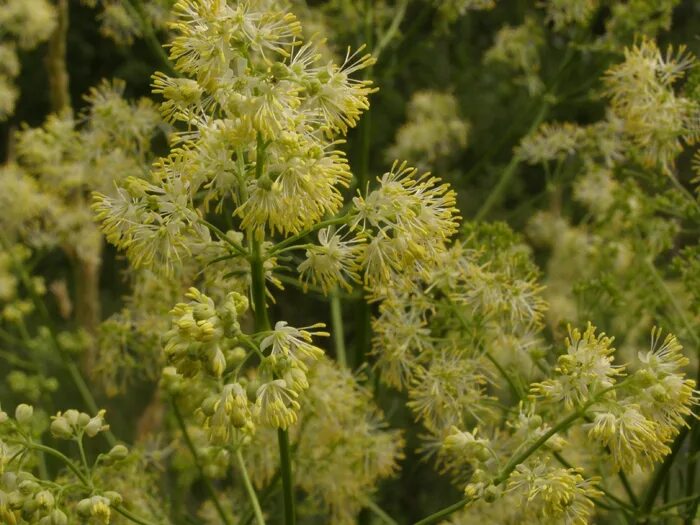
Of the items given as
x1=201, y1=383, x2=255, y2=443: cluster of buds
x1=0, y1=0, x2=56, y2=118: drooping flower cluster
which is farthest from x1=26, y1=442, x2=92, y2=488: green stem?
x1=0, y1=0, x2=56, y2=118: drooping flower cluster

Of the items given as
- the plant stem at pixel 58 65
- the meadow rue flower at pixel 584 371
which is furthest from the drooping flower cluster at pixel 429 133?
the meadow rue flower at pixel 584 371

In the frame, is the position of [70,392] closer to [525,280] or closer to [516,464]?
[525,280]

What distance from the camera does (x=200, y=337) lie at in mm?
856

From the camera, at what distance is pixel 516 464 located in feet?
3.15

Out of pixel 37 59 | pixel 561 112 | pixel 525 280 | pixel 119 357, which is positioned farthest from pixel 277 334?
pixel 37 59

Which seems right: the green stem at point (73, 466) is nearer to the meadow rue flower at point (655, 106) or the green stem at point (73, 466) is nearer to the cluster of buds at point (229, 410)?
the cluster of buds at point (229, 410)

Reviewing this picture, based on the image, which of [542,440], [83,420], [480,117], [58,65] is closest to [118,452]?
[83,420]

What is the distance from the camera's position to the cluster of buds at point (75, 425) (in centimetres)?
106

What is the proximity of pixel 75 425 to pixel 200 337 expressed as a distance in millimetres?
310

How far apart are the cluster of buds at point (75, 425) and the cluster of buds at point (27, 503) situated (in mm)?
99

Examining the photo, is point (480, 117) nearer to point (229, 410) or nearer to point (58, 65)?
point (58, 65)

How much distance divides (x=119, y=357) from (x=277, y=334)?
74 centimetres

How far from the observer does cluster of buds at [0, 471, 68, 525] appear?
0.94 m

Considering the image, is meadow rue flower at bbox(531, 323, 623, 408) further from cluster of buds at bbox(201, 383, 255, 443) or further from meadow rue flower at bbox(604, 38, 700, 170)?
meadow rue flower at bbox(604, 38, 700, 170)
